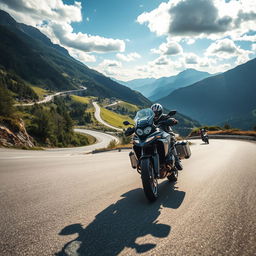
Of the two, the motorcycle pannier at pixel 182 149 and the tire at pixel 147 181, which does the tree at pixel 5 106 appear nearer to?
the motorcycle pannier at pixel 182 149

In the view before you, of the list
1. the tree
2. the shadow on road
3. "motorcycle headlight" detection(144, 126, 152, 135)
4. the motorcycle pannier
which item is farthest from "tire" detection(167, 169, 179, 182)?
the tree

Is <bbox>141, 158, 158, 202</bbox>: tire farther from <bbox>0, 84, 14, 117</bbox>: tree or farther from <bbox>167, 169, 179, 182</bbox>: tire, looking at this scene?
<bbox>0, 84, 14, 117</bbox>: tree

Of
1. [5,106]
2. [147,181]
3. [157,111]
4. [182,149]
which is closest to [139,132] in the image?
[147,181]

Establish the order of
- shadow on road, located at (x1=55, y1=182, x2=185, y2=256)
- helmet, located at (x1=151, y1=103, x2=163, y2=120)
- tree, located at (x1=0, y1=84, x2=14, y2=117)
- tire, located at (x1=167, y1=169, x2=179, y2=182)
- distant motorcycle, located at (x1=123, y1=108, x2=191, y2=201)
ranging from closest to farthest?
shadow on road, located at (x1=55, y1=182, x2=185, y2=256), distant motorcycle, located at (x1=123, y1=108, x2=191, y2=201), tire, located at (x1=167, y1=169, x2=179, y2=182), helmet, located at (x1=151, y1=103, x2=163, y2=120), tree, located at (x1=0, y1=84, x2=14, y2=117)

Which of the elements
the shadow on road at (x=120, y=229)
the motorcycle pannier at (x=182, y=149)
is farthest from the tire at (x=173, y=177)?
the shadow on road at (x=120, y=229)

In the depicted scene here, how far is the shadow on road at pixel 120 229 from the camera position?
2207mm

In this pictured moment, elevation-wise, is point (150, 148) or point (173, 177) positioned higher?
point (150, 148)

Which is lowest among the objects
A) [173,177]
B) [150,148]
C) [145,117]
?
[173,177]

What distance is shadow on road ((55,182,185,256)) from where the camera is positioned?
221 centimetres

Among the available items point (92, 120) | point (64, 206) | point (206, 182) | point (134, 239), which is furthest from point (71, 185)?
point (92, 120)

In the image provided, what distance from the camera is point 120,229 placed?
2697mm

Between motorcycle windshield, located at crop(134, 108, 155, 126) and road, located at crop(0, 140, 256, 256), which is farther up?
motorcycle windshield, located at crop(134, 108, 155, 126)

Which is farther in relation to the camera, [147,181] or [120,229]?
[147,181]

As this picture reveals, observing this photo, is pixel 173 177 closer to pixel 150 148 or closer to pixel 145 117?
pixel 150 148
